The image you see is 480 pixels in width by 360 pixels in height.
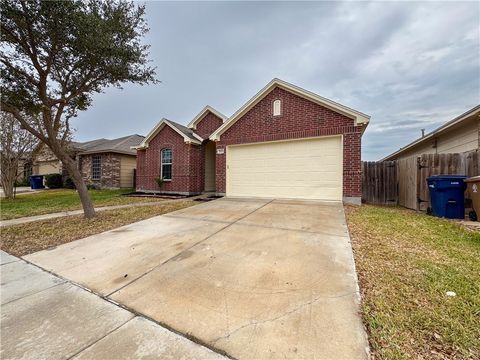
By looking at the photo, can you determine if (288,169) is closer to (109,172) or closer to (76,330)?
(76,330)

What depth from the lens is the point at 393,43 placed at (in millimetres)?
8484

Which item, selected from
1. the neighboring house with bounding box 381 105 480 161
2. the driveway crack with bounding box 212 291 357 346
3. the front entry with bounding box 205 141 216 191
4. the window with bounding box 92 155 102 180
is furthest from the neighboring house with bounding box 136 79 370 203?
the window with bounding box 92 155 102 180

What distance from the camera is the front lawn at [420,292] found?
1.64 metres

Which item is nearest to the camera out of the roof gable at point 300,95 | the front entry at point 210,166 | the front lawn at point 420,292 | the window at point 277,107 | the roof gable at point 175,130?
the front lawn at point 420,292

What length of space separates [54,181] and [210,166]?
1612 cm

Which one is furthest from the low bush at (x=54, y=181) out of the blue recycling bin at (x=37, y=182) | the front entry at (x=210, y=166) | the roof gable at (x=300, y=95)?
the roof gable at (x=300, y=95)

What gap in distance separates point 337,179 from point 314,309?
23.0ft

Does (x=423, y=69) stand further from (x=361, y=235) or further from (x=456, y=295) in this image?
(x=456, y=295)

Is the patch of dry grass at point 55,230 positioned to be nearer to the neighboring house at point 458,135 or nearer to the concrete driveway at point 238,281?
the concrete driveway at point 238,281

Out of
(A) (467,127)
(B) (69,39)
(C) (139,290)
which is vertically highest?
(B) (69,39)

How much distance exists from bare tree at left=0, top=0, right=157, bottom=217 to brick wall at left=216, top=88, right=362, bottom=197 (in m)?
4.34

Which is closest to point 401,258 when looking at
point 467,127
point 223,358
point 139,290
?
point 223,358

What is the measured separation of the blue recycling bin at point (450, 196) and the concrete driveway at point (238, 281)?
3.63m

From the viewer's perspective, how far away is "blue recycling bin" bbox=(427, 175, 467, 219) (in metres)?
6.09
